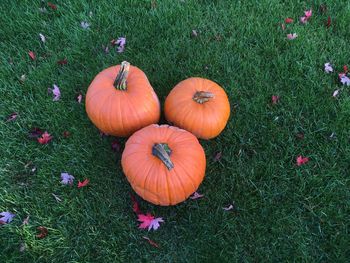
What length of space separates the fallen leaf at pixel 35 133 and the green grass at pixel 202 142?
6 cm

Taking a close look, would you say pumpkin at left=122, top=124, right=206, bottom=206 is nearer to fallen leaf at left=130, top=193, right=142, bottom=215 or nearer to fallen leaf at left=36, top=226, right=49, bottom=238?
fallen leaf at left=130, top=193, right=142, bottom=215

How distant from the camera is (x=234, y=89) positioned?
3.51 meters

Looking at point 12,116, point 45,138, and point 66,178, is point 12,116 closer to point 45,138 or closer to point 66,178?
point 45,138

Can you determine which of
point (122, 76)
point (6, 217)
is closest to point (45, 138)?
point (6, 217)

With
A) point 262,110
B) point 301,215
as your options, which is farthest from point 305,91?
point 301,215

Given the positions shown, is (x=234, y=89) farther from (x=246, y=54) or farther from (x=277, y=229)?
(x=277, y=229)

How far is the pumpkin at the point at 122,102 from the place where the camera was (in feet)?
9.21

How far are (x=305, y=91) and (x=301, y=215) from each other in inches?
48.5

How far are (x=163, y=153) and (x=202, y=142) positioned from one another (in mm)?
749

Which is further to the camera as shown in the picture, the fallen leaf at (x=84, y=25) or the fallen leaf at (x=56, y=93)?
the fallen leaf at (x=84, y=25)

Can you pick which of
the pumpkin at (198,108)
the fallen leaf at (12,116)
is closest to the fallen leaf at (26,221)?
the fallen leaf at (12,116)

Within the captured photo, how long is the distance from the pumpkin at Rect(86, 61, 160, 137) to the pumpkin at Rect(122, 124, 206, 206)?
167 mm

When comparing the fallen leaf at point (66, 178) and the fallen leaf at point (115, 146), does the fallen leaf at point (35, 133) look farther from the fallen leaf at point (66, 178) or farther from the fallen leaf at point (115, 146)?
the fallen leaf at point (115, 146)

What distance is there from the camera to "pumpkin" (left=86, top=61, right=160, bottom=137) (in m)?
2.81
